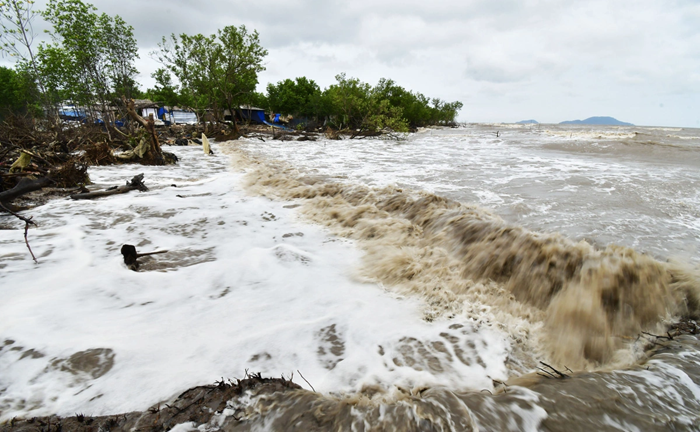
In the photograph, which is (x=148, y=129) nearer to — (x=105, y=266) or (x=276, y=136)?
(x=105, y=266)

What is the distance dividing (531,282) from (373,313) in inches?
71.9

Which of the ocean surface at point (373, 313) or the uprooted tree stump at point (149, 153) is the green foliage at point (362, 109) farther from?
the ocean surface at point (373, 313)

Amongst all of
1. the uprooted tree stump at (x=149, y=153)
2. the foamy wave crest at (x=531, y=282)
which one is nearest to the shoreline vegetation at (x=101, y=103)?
the uprooted tree stump at (x=149, y=153)

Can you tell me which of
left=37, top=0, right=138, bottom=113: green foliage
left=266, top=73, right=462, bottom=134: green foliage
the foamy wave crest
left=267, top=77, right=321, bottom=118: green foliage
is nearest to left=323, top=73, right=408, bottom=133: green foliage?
left=266, top=73, right=462, bottom=134: green foliage

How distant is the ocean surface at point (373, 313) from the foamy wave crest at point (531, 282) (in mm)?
21

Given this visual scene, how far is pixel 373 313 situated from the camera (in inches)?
118

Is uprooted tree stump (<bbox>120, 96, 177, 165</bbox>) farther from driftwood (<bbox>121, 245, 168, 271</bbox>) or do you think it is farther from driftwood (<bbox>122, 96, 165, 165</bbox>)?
driftwood (<bbox>121, 245, 168, 271</bbox>)

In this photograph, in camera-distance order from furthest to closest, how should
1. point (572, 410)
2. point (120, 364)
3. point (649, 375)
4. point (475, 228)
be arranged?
point (475, 228), point (120, 364), point (649, 375), point (572, 410)

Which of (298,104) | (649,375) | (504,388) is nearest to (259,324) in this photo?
(504,388)

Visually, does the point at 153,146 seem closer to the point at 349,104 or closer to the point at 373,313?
the point at 373,313

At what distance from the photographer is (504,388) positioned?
199 cm

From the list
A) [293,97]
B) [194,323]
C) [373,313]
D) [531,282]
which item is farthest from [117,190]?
[293,97]

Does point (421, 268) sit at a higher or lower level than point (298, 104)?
lower

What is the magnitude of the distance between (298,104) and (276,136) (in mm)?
21136
